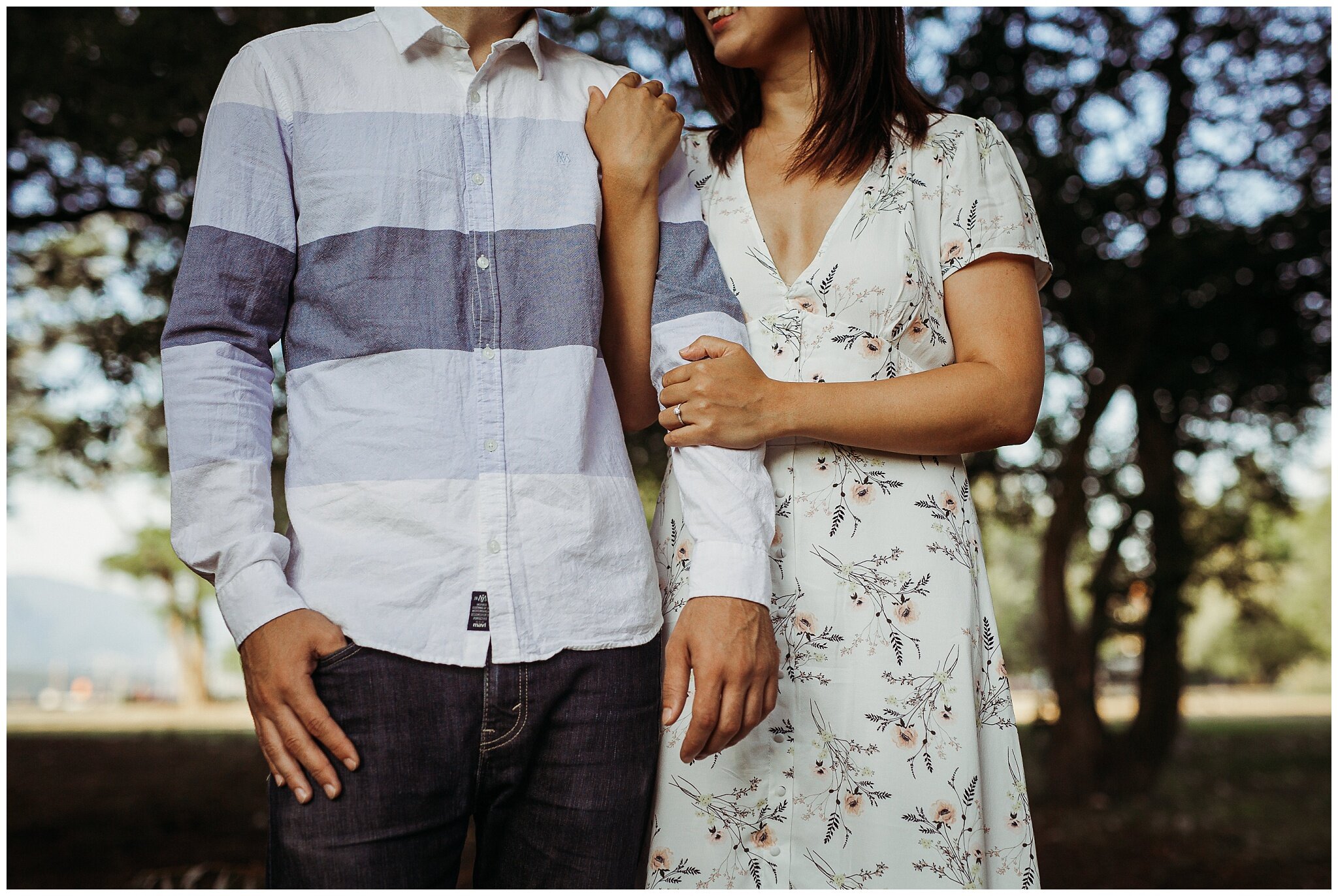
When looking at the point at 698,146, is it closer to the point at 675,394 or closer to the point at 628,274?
the point at 628,274

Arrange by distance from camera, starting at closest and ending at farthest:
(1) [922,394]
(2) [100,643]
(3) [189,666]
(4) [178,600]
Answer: (1) [922,394] < (4) [178,600] < (3) [189,666] < (2) [100,643]

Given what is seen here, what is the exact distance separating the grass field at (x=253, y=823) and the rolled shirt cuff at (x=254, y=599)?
→ 409 centimetres

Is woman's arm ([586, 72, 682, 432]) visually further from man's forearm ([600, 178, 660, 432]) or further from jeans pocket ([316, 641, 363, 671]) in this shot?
jeans pocket ([316, 641, 363, 671])

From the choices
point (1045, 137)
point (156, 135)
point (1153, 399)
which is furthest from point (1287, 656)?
point (156, 135)

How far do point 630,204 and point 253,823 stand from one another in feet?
18.8

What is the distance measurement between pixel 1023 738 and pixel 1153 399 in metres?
2.38

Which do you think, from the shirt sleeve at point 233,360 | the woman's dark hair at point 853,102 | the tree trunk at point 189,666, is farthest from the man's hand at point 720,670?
the tree trunk at point 189,666

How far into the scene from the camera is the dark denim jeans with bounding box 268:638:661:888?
4.05ft

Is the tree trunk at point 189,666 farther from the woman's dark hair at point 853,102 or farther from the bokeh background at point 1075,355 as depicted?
the woman's dark hair at point 853,102

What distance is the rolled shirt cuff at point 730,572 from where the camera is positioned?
1376 millimetres

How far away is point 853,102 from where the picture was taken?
1742mm

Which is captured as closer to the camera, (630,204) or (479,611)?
(479,611)

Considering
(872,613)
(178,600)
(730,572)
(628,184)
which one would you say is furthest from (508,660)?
(178,600)

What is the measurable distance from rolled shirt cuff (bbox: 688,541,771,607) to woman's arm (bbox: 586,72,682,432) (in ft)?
1.06
